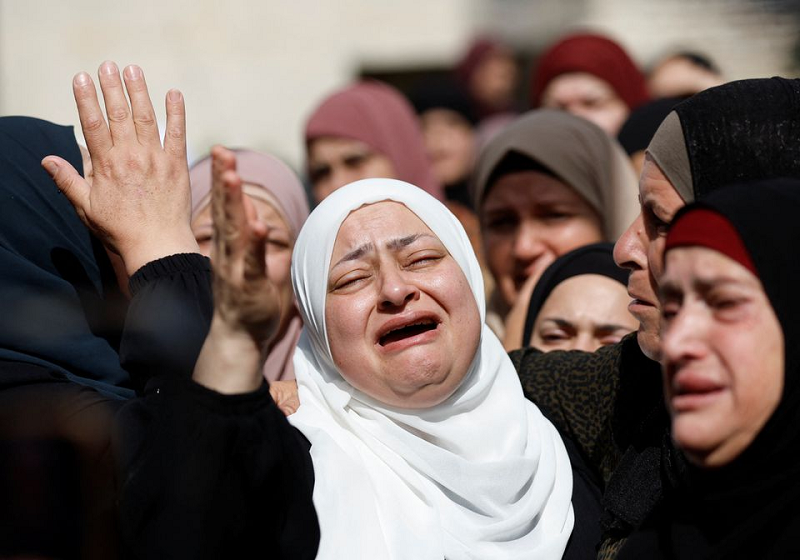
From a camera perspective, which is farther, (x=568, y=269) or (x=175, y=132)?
(x=568, y=269)

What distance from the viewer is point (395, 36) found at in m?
10.7

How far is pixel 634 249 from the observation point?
2.57 m

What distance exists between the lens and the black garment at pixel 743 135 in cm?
226

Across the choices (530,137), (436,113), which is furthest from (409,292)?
(436,113)

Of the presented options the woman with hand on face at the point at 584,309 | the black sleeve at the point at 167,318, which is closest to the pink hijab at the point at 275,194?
the woman with hand on face at the point at 584,309

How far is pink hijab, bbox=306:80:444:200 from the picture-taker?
17.6 ft

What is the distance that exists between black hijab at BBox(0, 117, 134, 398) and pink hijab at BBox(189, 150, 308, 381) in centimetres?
102

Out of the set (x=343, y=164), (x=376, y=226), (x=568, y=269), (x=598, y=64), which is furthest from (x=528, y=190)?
(x=598, y=64)

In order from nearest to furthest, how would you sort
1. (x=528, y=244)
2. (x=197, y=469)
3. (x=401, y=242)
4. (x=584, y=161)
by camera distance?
(x=197, y=469) < (x=401, y=242) < (x=528, y=244) < (x=584, y=161)

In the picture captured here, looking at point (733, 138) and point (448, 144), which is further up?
point (733, 138)

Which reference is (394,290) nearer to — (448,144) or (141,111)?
(141,111)

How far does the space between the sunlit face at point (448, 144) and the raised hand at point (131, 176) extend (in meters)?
4.70

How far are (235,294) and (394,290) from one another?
2.36 feet

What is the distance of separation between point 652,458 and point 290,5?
8304 mm
